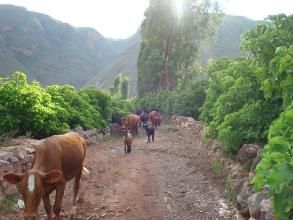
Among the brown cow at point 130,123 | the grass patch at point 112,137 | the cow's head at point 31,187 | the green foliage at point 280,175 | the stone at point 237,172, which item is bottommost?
the grass patch at point 112,137

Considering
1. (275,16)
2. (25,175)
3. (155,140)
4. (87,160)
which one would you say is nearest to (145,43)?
(155,140)

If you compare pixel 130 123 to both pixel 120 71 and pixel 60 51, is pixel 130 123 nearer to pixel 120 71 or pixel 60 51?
pixel 120 71

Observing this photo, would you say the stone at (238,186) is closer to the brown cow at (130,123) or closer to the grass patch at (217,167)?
the grass patch at (217,167)

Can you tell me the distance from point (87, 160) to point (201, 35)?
1228 inches

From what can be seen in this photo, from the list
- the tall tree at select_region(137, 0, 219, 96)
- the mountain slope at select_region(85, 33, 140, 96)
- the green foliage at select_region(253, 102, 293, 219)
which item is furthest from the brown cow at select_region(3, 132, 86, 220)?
the mountain slope at select_region(85, 33, 140, 96)

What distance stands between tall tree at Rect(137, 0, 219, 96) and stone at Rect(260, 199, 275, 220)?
37850mm

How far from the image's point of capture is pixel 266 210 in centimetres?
749

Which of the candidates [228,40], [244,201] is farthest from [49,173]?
[228,40]

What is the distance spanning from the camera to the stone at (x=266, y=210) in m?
7.32

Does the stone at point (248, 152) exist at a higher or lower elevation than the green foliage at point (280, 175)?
lower

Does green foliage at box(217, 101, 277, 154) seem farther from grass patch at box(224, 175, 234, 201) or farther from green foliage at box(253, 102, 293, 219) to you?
green foliage at box(253, 102, 293, 219)

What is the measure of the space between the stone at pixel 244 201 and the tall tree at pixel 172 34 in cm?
3588

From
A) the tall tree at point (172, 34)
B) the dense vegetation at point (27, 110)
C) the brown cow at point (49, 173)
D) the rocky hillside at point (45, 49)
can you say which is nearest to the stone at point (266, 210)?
the brown cow at point (49, 173)

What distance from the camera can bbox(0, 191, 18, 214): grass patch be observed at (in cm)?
952
